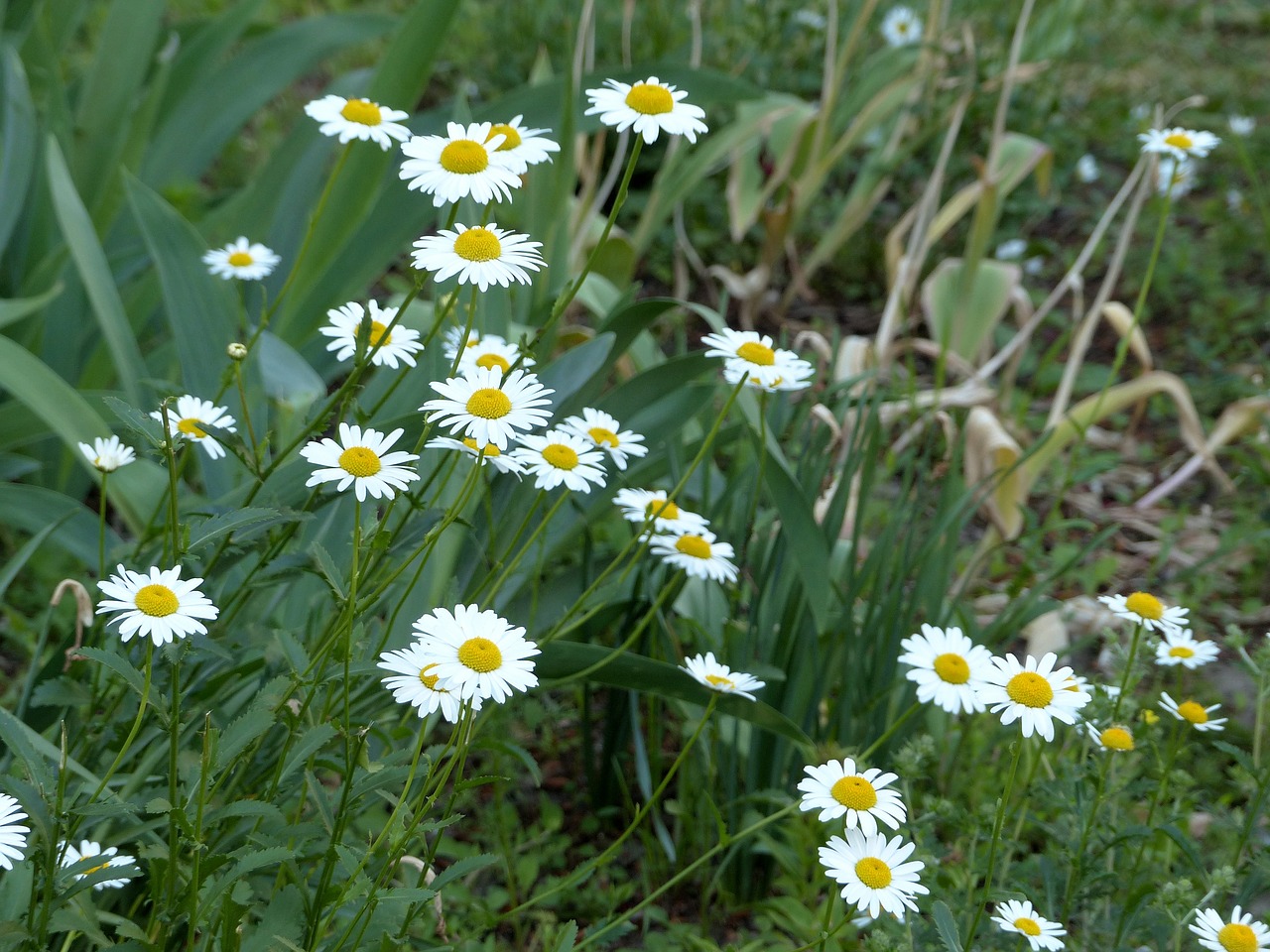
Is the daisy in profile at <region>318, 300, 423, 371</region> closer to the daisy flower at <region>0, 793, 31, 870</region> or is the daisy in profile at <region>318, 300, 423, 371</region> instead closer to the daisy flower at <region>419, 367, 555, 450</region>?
the daisy flower at <region>419, 367, 555, 450</region>

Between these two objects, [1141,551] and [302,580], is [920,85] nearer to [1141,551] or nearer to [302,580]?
[1141,551]

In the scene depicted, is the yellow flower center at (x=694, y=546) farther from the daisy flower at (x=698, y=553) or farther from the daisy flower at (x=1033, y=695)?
the daisy flower at (x=1033, y=695)

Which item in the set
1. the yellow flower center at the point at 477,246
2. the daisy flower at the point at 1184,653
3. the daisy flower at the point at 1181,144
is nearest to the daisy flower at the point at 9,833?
the yellow flower center at the point at 477,246

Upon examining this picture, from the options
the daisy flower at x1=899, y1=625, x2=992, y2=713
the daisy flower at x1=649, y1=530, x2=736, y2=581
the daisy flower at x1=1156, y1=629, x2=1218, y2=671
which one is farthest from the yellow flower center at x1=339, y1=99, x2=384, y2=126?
the daisy flower at x1=1156, y1=629, x2=1218, y2=671

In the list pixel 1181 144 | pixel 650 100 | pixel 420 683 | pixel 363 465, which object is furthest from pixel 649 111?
pixel 1181 144

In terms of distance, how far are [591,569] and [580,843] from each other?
380 mm

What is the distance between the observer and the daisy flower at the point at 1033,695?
0.95 meters

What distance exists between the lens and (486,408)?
916 mm

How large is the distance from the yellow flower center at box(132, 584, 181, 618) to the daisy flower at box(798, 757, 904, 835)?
0.47m

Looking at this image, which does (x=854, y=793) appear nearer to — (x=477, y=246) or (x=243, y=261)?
(x=477, y=246)

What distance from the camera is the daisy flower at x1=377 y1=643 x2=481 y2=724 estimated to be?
33.0 inches

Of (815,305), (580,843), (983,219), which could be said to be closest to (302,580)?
(580,843)

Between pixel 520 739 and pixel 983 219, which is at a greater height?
pixel 983 219

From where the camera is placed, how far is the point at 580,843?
166cm
